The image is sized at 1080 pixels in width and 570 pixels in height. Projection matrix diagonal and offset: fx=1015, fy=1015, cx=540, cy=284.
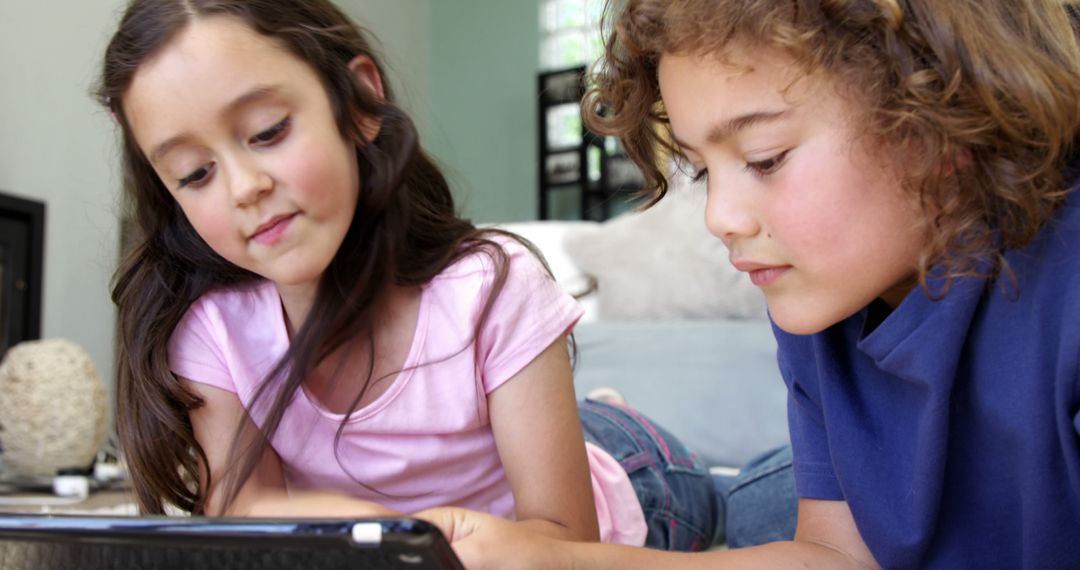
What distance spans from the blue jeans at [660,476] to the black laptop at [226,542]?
29.7 inches

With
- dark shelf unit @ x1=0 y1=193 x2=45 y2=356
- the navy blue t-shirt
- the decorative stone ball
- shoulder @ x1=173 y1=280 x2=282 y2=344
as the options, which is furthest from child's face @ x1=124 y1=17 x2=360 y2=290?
dark shelf unit @ x1=0 y1=193 x2=45 y2=356

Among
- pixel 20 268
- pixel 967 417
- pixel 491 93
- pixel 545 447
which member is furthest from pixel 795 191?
pixel 491 93

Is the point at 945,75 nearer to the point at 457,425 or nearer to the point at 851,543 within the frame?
the point at 851,543

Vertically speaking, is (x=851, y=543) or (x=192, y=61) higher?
(x=192, y=61)

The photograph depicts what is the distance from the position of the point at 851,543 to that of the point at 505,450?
0.27 meters

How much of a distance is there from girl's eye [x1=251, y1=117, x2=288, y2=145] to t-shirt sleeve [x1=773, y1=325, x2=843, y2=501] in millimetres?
397

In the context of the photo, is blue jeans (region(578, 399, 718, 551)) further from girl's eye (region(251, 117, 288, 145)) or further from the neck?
girl's eye (region(251, 117, 288, 145))

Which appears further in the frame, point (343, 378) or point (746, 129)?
point (343, 378)

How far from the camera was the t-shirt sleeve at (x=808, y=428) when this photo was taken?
2.36 ft

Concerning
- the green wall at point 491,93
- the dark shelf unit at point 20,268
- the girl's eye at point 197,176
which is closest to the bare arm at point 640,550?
the girl's eye at point 197,176

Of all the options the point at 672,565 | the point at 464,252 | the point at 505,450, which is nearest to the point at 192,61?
the point at 464,252

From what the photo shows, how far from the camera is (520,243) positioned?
35.0 inches

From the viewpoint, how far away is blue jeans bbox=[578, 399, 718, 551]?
1162 millimetres

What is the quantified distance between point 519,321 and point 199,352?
269 mm
